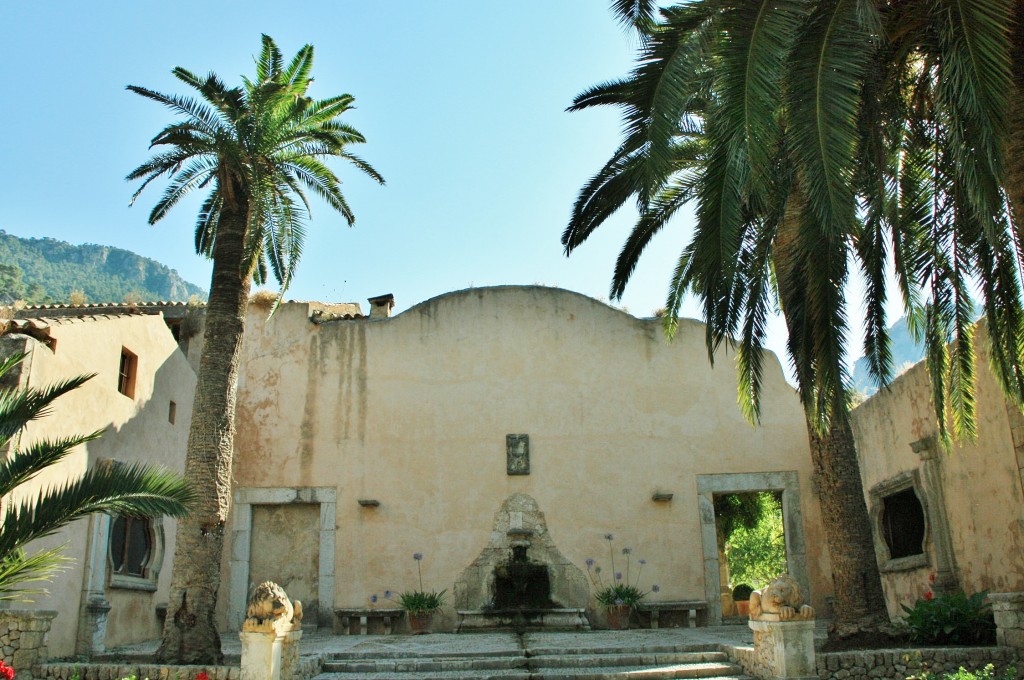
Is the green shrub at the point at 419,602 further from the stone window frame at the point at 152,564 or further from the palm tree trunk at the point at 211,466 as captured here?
the palm tree trunk at the point at 211,466

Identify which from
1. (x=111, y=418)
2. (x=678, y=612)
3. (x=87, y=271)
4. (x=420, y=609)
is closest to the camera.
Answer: (x=111, y=418)

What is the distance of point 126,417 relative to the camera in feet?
42.7

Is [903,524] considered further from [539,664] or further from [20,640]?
[20,640]

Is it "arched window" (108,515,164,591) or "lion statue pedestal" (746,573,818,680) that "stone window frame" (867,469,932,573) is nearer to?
"lion statue pedestal" (746,573,818,680)

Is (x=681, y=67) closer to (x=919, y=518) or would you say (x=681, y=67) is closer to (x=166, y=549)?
(x=919, y=518)

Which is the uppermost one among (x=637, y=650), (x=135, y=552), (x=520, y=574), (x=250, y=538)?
(x=250, y=538)

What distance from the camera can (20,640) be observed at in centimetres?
983

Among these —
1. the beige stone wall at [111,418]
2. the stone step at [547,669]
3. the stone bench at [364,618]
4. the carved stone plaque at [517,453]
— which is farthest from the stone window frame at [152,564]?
the carved stone plaque at [517,453]

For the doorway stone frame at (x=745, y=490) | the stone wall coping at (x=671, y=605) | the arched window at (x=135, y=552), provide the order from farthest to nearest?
the doorway stone frame at (x=745, y=490), the stone wall coping at (x=671, y=605), the arched window at (x=135, y=552)

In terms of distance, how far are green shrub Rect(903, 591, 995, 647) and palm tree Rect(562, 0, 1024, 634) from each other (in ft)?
1.56

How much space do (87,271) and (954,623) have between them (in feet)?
348

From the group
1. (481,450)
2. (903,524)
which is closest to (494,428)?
(481,450)

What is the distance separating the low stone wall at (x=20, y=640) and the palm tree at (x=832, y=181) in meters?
7.74

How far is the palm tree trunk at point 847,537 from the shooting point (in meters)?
9.91
